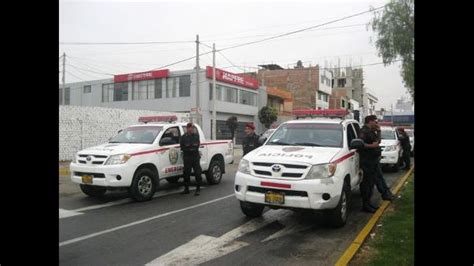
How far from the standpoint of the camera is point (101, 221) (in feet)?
23.6

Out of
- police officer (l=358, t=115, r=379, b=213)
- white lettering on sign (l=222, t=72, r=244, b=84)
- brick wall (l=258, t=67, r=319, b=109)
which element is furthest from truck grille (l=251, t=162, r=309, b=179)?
brick wall (l=258, t=67, r=319, b=109)

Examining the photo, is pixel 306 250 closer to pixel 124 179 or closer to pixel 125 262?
pixel 125 262

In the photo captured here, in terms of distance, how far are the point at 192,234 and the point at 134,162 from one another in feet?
10.4

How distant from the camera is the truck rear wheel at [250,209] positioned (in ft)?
23.9

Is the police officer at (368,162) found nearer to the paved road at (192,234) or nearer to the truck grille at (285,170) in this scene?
the paved road at (192,234)

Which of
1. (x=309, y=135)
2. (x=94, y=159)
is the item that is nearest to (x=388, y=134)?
(x=309, y=135)

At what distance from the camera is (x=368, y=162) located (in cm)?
800

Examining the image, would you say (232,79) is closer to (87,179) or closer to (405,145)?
(405,145)

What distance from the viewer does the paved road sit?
516cm
